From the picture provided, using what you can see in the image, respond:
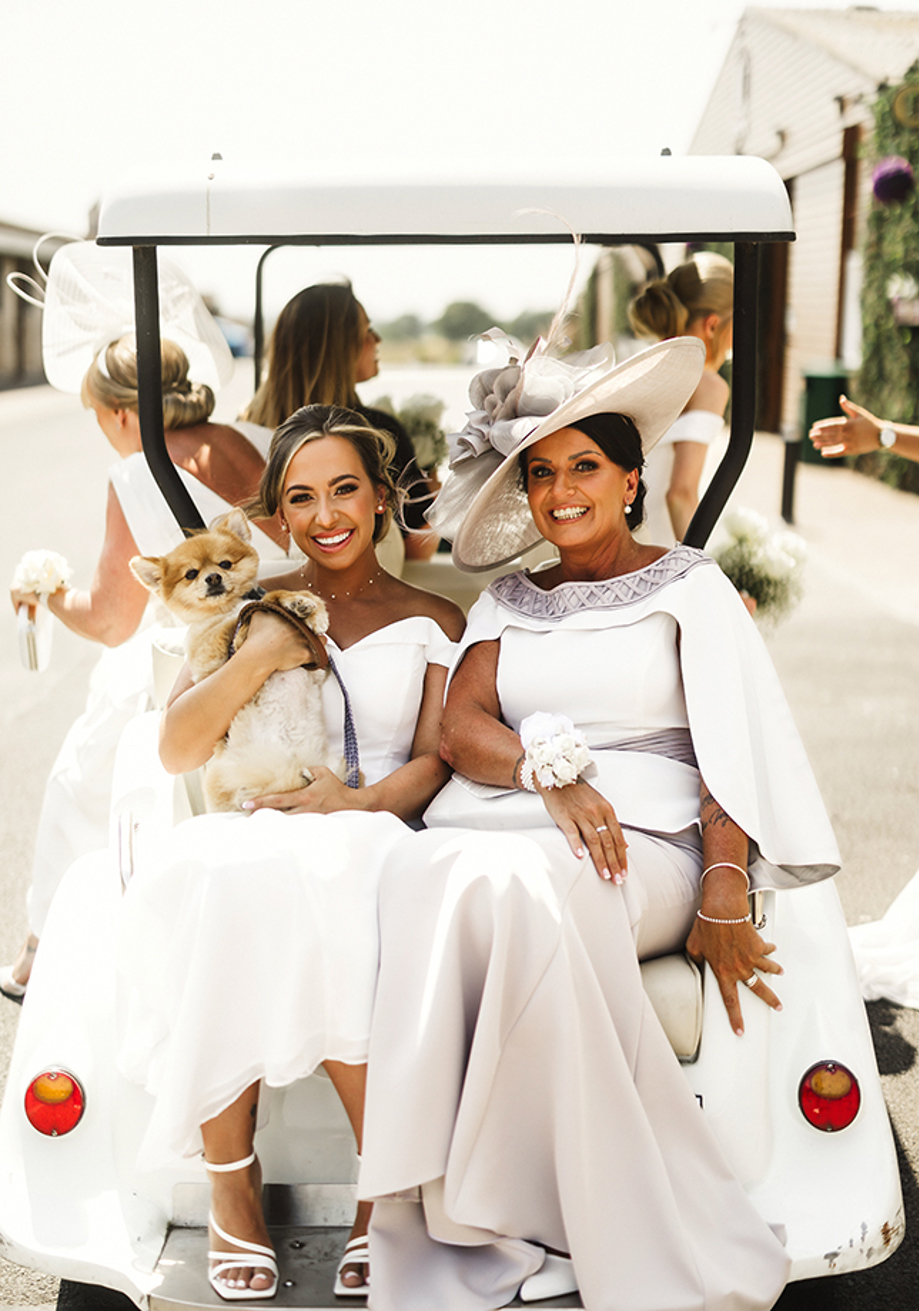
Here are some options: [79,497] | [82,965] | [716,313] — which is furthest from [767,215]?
[79,497]

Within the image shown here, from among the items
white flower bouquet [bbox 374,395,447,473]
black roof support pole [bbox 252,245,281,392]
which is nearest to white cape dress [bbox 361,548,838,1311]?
white flower bouquet [bbox 374,395,447,473]

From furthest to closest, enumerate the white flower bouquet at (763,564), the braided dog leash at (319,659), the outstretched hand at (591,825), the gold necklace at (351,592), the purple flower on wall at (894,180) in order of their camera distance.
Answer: the purple flower on wall at (894,180)
the white flower bouquet at (763,564)
the gold necklace at (351,592)
the braided dog leash at (319,659)
the outstretched hand at (591,825)

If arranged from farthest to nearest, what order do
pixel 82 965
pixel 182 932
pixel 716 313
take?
pixel 716 313 < pixel 82 965 < pixel 182 932

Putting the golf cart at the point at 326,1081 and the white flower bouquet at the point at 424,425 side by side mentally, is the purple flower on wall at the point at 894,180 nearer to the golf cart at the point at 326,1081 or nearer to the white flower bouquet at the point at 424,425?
the white flower bouquet at the point at 424,425

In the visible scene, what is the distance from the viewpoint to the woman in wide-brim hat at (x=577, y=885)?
6.45 feet

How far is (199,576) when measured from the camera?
2545 mm

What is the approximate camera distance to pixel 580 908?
6.85 ft

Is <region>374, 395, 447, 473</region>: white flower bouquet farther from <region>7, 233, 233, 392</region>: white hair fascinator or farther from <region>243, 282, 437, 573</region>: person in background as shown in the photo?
<region>7, 233, 233, 392</region>: white hair fascinator

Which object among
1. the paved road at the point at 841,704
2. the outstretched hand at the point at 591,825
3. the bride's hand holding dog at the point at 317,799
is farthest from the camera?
the paved road at the point at 841,704

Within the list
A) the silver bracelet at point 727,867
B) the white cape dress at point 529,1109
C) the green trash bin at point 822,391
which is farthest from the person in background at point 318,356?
the green trash bin at point 822,391

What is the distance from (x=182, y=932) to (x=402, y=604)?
96cm

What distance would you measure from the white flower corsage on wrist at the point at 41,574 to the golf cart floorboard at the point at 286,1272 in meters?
1.72

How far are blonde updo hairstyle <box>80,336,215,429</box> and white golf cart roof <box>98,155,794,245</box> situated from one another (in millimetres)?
874

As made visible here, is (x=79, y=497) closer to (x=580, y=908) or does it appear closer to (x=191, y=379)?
(x=191, y=379)
